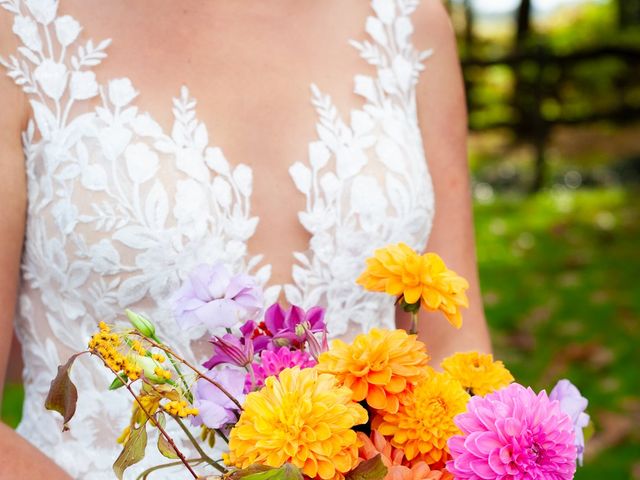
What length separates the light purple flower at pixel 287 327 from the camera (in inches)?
48.6

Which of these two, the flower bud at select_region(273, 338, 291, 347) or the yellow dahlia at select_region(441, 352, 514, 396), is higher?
the flower bud at select_region(273, 338, 291, 347)

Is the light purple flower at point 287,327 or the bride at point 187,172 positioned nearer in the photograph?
the light purple flower at point 287,327

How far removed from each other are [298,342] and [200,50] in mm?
1052

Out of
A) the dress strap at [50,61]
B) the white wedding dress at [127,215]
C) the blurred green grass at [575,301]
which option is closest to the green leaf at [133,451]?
the white wedding dress at [127,215]

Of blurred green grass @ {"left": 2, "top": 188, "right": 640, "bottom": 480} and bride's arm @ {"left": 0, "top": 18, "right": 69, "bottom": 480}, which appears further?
blurred green grass @ {"left": 2, "top": 188, "right": 640, "bottom": 480}

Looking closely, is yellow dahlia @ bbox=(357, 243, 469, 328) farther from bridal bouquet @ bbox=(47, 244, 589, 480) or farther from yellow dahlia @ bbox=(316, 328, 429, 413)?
yellow dahlia @ bbox=(316, 328, 429, 413)

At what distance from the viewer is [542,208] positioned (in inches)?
378

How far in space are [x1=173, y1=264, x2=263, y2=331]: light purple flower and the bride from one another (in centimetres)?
63

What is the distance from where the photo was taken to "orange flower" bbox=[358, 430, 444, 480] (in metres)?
1.10

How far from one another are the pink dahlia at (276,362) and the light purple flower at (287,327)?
31 millimetres

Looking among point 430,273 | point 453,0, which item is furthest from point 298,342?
point 453,0

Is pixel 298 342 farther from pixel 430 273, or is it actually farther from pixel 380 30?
pixel 380 30

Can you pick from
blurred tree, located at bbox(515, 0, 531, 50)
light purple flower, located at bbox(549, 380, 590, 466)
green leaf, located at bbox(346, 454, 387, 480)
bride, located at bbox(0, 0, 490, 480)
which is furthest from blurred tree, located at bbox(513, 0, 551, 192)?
green leaf, located at bbox(346, 454, 387, 480)

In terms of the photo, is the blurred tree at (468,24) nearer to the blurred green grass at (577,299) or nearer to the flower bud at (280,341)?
the blurred green grass at (577,299)
